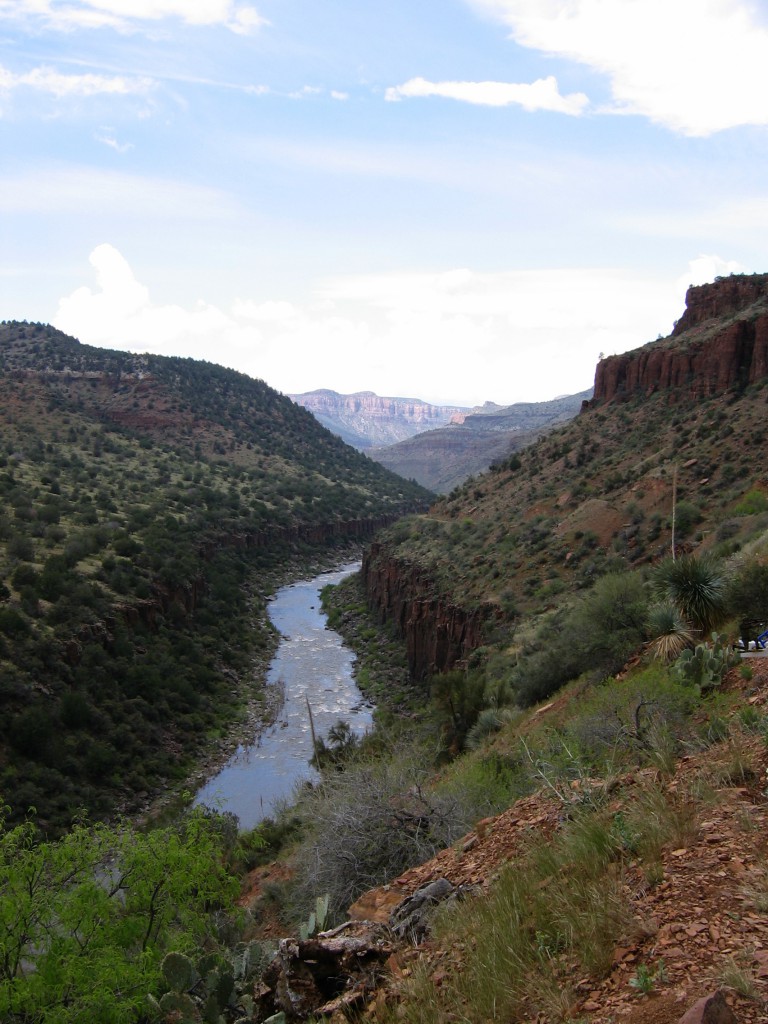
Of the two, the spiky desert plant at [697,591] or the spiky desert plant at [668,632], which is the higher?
the spiky desert plant at [697,591]

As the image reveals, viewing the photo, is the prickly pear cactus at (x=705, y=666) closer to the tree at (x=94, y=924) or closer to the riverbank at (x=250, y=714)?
the tree at (x=94, y=924)

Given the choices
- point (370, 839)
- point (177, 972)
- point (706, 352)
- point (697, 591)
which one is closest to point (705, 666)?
point (697, 591)

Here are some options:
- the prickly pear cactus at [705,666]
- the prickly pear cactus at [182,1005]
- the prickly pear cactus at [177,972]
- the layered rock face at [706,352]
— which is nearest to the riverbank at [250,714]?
the prickly pear cactus at [177,972]

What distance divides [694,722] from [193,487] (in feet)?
230

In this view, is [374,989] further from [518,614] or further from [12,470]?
[12,470]

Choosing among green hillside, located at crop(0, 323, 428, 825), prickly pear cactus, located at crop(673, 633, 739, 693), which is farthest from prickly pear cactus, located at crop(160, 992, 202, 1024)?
green hillside, located at crop(0, 323, 428, 825)

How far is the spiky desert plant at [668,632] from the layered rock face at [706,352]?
100 feet

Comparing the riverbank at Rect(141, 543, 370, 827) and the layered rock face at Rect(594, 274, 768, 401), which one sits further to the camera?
the layered rock face at Rect(594, 274, 768, 401)

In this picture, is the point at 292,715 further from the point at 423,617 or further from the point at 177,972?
the point at 177,972

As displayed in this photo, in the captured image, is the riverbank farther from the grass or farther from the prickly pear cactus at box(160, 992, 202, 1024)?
the grass

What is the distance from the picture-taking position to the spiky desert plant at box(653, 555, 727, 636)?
14945mm

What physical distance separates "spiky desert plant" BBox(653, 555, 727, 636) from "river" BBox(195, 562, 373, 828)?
12945mm

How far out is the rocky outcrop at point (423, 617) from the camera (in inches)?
1405

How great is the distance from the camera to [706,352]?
147 feet
